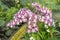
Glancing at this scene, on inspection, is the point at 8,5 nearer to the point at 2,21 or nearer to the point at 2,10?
the point at 2,10

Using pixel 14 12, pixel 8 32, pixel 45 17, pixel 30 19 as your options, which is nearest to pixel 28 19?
pixel 30 19

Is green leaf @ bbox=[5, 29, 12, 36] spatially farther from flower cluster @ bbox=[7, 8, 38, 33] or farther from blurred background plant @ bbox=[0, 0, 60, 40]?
flower cluster @ bbox=[7, 8, 38, 33]

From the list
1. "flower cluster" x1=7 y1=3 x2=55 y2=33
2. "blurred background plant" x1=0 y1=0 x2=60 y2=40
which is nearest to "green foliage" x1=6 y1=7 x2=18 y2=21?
"blurred background plant" x1=0 y1=0 x2=60 y2=40

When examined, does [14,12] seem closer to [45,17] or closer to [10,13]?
[10,13]

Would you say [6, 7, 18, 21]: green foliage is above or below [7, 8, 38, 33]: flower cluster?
below

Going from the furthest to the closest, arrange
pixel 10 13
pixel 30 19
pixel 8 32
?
pixel 10 13, pixel 8 32, pixel 30 19

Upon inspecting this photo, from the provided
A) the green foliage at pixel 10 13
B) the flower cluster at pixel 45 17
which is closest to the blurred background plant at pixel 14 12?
the green foliage at pixel 10 13

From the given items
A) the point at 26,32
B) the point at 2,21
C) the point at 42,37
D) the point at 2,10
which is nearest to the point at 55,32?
the point at 42,37

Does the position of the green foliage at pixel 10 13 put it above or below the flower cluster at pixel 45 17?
below

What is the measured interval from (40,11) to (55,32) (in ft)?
1.06

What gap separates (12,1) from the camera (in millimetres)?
3457

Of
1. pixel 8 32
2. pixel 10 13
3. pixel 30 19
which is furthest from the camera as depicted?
pixel 10 13

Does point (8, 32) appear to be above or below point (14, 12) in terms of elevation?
below

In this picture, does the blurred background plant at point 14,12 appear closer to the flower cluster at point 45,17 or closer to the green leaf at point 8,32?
the green leaf at point 8,32
